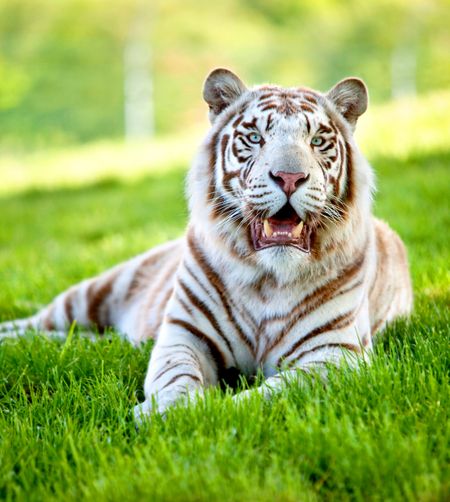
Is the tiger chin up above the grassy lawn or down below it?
above

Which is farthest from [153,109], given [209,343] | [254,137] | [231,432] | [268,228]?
[231,432]

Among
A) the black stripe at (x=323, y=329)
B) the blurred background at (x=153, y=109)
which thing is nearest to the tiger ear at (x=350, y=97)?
the black stripe at (x=323, y=329)

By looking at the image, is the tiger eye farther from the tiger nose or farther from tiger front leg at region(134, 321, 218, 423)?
tiger front leg at region(134, 321, 218, 423)

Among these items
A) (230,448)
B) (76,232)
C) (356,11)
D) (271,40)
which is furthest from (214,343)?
(271,40)

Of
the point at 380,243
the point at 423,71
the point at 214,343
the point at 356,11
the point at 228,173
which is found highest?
the point at 356,11

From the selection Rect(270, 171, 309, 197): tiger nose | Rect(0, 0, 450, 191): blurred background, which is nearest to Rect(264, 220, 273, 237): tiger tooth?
Rect(270, 171, 309, 197): tiger nose

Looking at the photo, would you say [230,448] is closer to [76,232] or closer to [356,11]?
[76,232]

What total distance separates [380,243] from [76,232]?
6151 mm

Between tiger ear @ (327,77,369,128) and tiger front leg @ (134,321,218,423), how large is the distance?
4.38 ft

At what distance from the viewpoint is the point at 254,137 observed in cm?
369

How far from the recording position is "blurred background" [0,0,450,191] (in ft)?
115

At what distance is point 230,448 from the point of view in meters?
2.65

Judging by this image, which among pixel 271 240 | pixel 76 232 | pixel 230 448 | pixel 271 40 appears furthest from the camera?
pixel 271 40

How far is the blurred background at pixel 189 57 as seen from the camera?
34938mm
